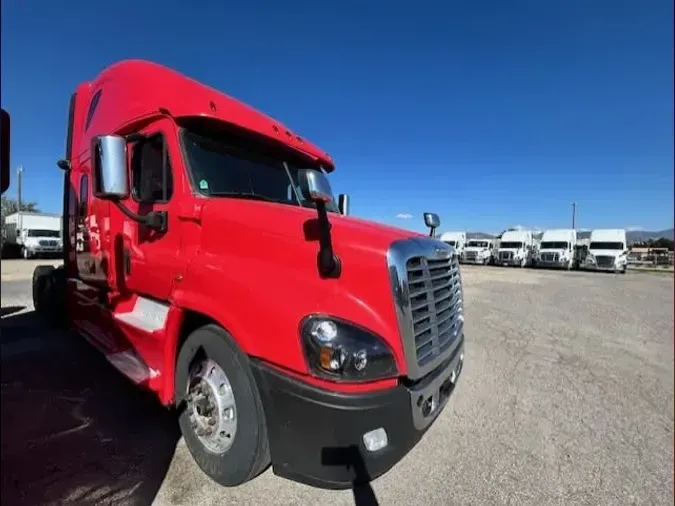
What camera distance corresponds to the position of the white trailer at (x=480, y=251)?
116 feet

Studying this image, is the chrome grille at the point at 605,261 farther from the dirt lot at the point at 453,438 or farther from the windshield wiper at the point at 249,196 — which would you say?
the windshield wiper at the point at 249,196

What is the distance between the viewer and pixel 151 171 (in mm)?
3523

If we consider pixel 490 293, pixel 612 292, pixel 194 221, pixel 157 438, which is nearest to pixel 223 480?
pixel 157 438

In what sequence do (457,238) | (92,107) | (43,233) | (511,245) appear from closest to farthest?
(92,107) → (43,233) → (511,245) → (457,238)

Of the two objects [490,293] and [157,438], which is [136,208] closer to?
[157,438]

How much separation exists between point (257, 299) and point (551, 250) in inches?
1306

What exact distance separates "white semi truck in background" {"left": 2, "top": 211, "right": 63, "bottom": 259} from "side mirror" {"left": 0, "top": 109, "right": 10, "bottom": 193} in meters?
26.5

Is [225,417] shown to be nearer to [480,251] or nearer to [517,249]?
[517,249]

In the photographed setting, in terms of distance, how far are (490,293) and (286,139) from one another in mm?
10259

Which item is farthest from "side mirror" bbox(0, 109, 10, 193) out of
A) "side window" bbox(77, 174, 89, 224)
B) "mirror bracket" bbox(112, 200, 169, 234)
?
"side window" bbox(77, 174, 89, 224)

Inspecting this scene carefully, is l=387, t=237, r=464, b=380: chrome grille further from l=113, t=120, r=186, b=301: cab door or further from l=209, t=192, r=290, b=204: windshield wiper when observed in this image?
l=113, t=120, r=186, b=301: cab door

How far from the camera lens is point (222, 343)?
2652 mm

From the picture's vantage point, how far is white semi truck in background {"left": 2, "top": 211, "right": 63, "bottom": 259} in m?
24.9

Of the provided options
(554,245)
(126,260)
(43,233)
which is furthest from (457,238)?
(126,260)
